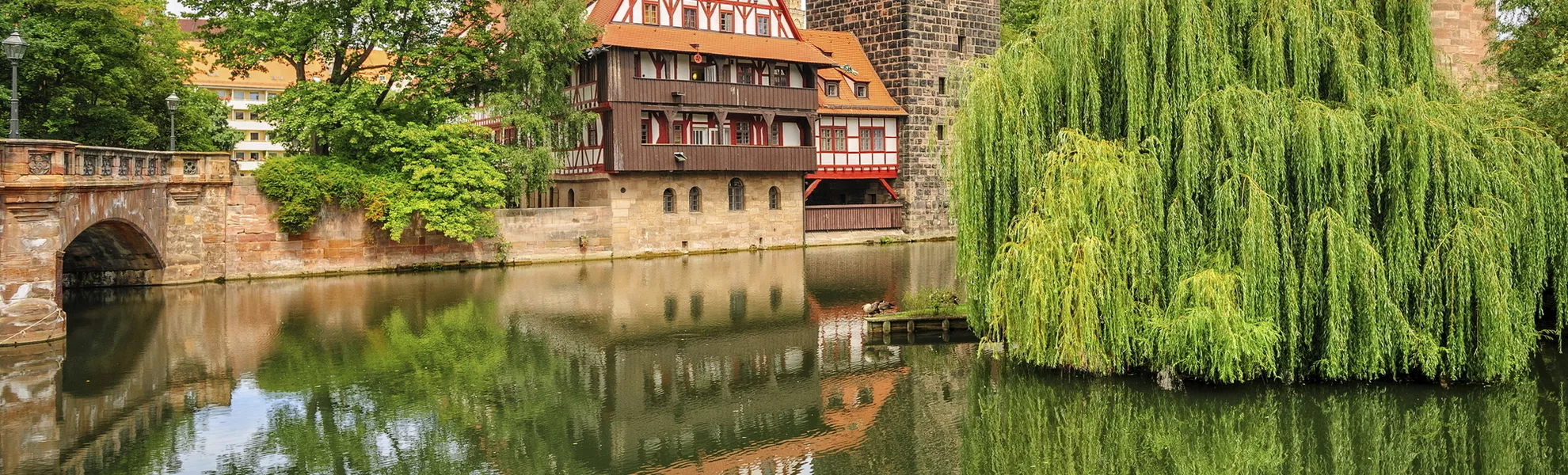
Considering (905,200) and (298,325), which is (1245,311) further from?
(905,200)

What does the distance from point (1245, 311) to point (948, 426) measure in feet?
13.1

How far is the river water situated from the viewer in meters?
13.0

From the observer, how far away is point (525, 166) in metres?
37.1

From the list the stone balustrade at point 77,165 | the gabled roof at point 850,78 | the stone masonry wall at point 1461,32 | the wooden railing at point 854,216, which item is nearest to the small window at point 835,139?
the gabled roof at point 850,78

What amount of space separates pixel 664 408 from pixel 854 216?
3154cm

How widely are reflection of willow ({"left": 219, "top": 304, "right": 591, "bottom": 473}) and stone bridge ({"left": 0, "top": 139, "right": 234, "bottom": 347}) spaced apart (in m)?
4.02

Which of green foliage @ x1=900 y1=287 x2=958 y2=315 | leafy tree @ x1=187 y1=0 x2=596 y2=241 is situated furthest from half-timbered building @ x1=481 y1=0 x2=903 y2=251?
green foliage @ x1=900 y1=287 x2=958 y2=315

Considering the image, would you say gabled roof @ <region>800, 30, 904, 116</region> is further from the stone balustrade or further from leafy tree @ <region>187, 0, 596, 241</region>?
the stone balustrade

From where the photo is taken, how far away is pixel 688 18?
41188mm

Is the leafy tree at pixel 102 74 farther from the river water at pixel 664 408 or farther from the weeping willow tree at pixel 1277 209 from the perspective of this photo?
the weeping willow tree at pixel 1277 209

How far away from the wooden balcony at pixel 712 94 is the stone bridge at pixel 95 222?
1262cm

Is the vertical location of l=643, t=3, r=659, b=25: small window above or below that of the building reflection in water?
above

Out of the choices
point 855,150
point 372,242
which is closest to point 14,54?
point 372,242

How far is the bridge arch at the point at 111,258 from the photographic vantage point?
27.8m
